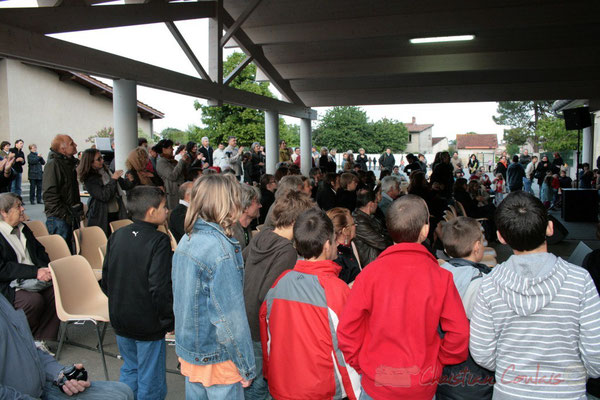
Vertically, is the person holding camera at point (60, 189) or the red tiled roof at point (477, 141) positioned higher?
the red tiled roof at point (477, 141)

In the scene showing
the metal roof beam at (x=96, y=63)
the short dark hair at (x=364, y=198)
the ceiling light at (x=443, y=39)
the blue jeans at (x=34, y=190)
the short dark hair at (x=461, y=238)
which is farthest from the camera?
the blue jeans at (x=34, y=190)

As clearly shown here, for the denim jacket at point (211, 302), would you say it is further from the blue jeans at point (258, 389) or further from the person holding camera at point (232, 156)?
the person holding camera at point (232, 156)

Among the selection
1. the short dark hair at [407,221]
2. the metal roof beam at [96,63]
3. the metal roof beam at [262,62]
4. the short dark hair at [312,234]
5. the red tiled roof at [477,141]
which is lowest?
the short dark hair at [312,234]

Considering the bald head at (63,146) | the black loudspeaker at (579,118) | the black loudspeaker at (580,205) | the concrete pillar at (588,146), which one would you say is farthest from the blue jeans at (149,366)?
the concrete pillar at (588,146)

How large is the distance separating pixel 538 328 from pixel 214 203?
1.34m

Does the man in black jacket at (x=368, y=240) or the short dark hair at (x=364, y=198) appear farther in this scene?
the short dark hair at (x=364, y=198)

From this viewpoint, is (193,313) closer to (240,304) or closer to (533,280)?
(240,304)

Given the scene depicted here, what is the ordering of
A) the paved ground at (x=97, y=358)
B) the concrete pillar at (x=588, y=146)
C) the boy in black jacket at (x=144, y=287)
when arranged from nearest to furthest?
1. the boy in black jacket at (x=144, y=287)
2. the paved ground at (x=97, y=358)
3. the concrete pillar at (x=588, y=146)

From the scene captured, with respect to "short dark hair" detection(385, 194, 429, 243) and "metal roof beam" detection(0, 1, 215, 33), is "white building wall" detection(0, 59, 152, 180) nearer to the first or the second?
"metal roof beam" detection(0, 1, 215, 33)

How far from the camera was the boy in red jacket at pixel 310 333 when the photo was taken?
2.12 metres

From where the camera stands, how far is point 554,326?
1683mm

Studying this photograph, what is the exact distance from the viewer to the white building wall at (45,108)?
1716 cm

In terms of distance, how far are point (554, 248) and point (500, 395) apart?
22.0ft

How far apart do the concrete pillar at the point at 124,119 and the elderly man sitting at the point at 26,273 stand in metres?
3.19
